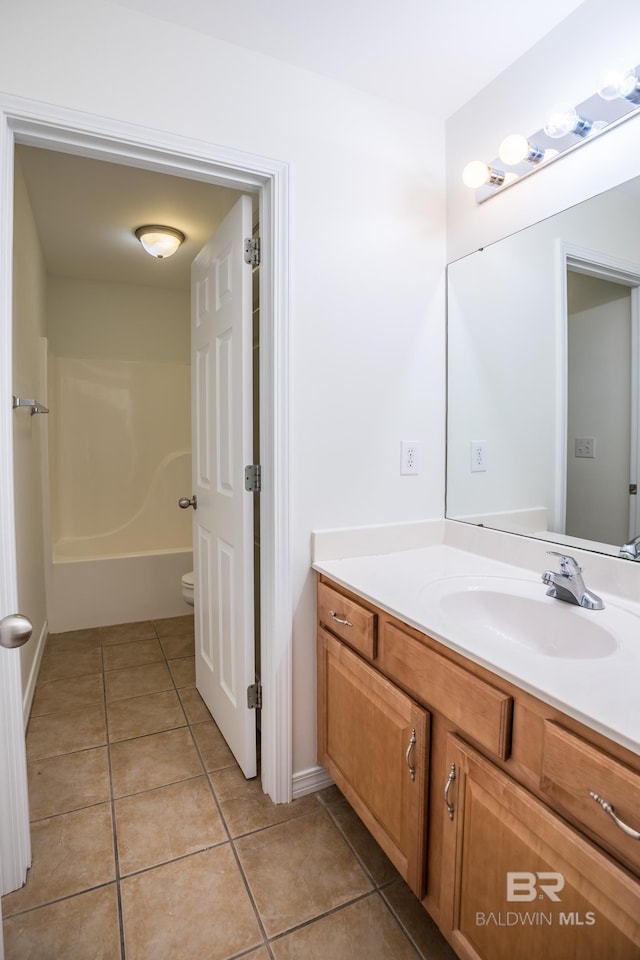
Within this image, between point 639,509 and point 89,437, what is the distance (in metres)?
3.45

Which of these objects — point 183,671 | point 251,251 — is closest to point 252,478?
point 251,251

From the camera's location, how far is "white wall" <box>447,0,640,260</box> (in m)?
1.30

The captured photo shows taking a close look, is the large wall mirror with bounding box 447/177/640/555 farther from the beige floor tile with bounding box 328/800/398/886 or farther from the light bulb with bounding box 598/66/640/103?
the beige floor tile with bounding box 328/800/398/886

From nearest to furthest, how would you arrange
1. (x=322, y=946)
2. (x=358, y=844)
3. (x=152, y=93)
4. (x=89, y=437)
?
(x=322, y=946), (x=152, y=93), (x=358, y=844), (x=89, y=437)

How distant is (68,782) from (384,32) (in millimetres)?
2604

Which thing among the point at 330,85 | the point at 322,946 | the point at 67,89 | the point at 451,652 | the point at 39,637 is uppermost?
the point at 330,85

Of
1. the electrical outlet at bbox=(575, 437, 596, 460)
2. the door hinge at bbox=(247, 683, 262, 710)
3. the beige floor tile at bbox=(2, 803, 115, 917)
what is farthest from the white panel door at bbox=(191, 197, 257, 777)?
the electrical outlet at bbox=(575, 437, 596, 460)

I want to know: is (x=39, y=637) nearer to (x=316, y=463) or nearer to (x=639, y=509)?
(x=316, y=463)

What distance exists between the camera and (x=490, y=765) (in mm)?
975

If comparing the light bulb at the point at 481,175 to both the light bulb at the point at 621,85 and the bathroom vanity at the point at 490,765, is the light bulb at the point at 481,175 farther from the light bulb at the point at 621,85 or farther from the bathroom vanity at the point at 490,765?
the bathroom vanity at the point at 490,765

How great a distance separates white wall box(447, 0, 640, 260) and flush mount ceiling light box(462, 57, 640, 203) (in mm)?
27

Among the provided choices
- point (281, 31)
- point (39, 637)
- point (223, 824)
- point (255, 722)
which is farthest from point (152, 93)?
point (39, 637)

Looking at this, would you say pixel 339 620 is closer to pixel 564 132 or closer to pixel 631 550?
pixel 631 550

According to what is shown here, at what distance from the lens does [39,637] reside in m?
2.72
